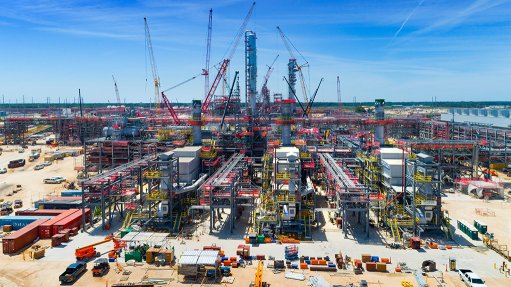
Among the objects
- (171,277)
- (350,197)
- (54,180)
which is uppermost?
(350,197)

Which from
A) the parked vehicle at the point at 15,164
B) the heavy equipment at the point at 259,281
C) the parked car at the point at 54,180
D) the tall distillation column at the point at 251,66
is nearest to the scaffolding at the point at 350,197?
the heavy equipment at the point at 259,281

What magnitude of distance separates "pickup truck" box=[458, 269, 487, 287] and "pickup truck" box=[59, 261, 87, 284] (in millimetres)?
29506

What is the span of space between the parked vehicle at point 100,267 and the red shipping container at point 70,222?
1074 cm

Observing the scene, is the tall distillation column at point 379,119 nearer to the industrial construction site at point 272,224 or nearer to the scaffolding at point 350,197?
the industrial construction site at point 272,224

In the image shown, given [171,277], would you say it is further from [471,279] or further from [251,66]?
[251,66]

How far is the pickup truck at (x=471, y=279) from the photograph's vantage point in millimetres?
27547

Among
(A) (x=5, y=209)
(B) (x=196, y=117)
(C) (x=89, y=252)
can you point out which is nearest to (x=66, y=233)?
(C) (x=89, y=252)

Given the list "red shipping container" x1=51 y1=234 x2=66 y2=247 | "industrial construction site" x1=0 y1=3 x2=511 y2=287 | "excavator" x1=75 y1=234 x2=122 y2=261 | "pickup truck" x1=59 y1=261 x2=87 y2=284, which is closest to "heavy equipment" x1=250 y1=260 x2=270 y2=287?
"industrial construction site" x1=0 y1=3 x2=511 y2=287

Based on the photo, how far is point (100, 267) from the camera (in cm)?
3102

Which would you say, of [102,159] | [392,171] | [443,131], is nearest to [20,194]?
[102,159]

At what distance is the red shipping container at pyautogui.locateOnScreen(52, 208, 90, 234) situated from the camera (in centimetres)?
3981

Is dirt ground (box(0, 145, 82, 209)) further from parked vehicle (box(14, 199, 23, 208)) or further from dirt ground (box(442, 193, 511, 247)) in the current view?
dirt ground (box(442, 193, 511, 247))

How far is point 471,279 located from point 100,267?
28232mm

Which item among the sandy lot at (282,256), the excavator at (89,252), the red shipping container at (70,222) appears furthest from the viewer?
the red shipping container at (70,222)
